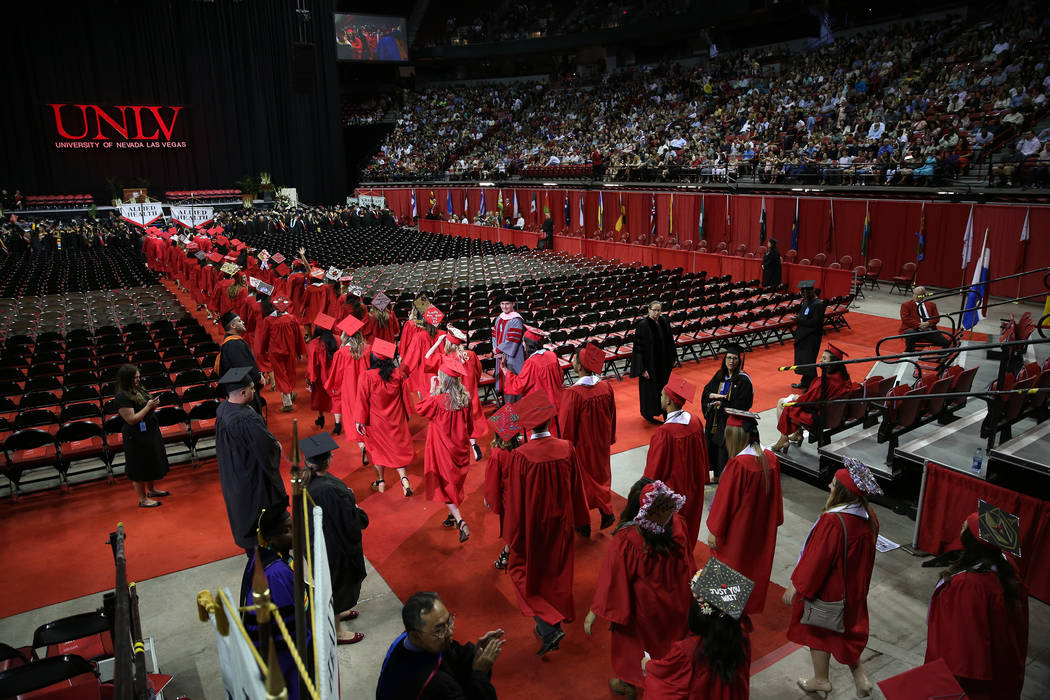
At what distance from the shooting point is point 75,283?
19.3 metres

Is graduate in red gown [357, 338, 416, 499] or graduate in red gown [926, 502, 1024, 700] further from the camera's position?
graduate in red gown [357, 338, 416, 499]

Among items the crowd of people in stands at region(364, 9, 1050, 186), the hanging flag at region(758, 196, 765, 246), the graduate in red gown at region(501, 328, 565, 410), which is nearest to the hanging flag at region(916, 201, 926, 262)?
the crowd of people in stands at region(364, 9, 1050, 186)

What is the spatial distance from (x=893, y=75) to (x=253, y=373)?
25209 mm

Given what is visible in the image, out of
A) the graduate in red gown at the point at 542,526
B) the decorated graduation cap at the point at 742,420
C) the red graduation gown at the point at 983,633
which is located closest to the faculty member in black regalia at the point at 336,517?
the graduate in red gown at the point at 542,526

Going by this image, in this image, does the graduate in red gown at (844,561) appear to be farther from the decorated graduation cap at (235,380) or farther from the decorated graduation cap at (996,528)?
the decorated graduation cap at (235,380)

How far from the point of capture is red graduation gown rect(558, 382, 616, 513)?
5.74 meters

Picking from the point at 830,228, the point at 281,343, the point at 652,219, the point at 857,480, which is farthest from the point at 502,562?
the point at 652,219

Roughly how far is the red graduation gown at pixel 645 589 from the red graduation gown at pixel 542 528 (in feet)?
2.90

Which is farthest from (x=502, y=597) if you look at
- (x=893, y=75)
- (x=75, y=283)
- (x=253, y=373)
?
(x=893, y=75)

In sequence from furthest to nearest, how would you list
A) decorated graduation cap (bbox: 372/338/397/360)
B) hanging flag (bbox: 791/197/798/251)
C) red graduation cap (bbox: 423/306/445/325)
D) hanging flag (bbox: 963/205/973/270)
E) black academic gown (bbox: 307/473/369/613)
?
hanging flag (bbox: 791/197/798/251) < hanging flag (bbox: 963/205/973/270) < red graduation cap (bbox: 423/306/445/325) < decorated graduation cap (bbox: 372/338/397/360) < black academic gown (bbox: 307/473/369/613)

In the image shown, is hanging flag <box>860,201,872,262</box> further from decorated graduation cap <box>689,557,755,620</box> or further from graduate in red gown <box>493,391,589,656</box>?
decorated graduation cap <box>689,557,755,620</box>

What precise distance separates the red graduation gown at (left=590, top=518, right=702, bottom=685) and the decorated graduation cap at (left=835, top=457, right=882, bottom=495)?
0.98m

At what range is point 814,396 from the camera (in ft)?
22.2

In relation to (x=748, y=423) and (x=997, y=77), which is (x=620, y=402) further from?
(x=997, y=77)
